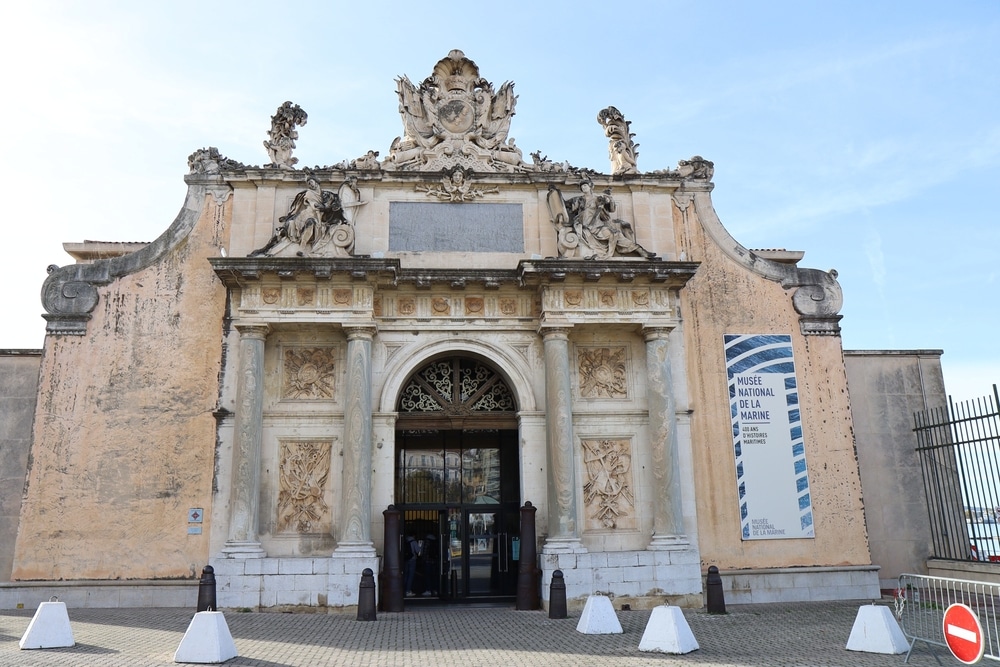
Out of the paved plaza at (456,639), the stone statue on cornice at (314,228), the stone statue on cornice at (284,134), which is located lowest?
the paved plaza at (456,639)

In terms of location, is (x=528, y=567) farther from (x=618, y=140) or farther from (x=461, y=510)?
(x=618, y=140)

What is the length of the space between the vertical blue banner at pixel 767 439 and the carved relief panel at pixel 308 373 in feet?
27.2

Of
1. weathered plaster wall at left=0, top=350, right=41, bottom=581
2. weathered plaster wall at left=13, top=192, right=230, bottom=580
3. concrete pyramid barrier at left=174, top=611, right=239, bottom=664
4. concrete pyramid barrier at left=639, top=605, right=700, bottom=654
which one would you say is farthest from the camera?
weathered plaster wall at left=0, top=350, right=41, bottom=581

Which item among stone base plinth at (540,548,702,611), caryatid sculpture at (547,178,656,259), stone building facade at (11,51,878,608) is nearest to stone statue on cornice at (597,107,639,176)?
stone building facade at (11,51,878,608)

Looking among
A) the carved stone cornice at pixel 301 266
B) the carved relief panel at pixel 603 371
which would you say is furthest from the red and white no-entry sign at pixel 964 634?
the carved stone cornice at pixel 301 266

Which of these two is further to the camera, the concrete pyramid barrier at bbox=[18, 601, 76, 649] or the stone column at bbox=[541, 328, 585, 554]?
the stone column at bbox=[541, 328, 585, 554]

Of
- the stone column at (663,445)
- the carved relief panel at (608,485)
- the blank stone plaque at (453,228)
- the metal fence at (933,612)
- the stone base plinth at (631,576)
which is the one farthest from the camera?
the blank stone plaque at (453,228)

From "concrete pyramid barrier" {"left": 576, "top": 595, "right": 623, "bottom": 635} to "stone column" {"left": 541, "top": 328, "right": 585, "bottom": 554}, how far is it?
2.84 m

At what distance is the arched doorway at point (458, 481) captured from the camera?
51.3 ft

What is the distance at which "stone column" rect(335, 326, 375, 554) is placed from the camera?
14016mm

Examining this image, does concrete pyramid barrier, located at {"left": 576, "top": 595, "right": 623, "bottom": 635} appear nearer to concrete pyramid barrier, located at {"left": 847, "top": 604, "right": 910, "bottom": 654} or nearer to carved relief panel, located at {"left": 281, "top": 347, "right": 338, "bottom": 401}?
concrete pyramid barrier, located at {"left": 847, "top": 604, "right": 910, "bottom": 654}

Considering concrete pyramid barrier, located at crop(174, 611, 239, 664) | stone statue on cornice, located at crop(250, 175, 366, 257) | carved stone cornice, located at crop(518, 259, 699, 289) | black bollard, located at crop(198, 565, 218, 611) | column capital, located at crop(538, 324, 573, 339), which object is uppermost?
stone statue on cornice, located at crop(250, 175, 366, 257)

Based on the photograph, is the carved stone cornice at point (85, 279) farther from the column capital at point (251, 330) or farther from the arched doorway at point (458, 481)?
the arched doorway at point (458, 481)

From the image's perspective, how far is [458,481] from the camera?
16.0 metres
